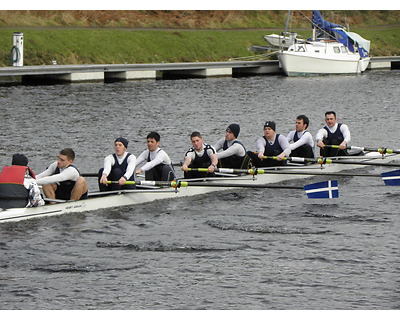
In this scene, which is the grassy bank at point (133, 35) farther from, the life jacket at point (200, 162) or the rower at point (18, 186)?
the rower at point (18, 186)

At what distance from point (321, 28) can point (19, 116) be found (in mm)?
37927

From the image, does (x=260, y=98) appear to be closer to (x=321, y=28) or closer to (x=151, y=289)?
(x=321, y=28)

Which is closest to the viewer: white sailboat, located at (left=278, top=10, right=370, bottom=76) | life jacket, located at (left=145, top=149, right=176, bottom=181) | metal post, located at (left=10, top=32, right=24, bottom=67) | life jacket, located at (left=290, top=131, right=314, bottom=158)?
life jacket, located at (left=145, top=149, right=176, bottom=181)

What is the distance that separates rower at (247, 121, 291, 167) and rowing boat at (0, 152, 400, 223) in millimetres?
381

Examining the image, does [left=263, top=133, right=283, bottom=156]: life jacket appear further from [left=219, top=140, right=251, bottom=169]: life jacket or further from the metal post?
the metal post

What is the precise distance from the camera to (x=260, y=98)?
5241 cm

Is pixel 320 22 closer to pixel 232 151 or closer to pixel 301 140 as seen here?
pixel 301 140

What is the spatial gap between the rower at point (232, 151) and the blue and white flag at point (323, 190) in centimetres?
258

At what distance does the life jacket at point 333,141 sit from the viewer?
2794cm

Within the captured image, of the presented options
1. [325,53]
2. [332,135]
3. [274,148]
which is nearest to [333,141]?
[332,135]

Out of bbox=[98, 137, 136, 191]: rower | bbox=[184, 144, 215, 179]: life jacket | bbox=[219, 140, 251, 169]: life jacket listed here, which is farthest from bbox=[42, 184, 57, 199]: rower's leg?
bbox=[219, 140, 251, 169]: life jacket

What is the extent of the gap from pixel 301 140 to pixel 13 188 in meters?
9.92

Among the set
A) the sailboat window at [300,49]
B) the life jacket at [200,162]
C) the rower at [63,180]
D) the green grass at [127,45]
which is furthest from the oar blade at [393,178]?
the sailboat window at [300,49]

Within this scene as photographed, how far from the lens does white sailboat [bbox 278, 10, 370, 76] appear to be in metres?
68.3
